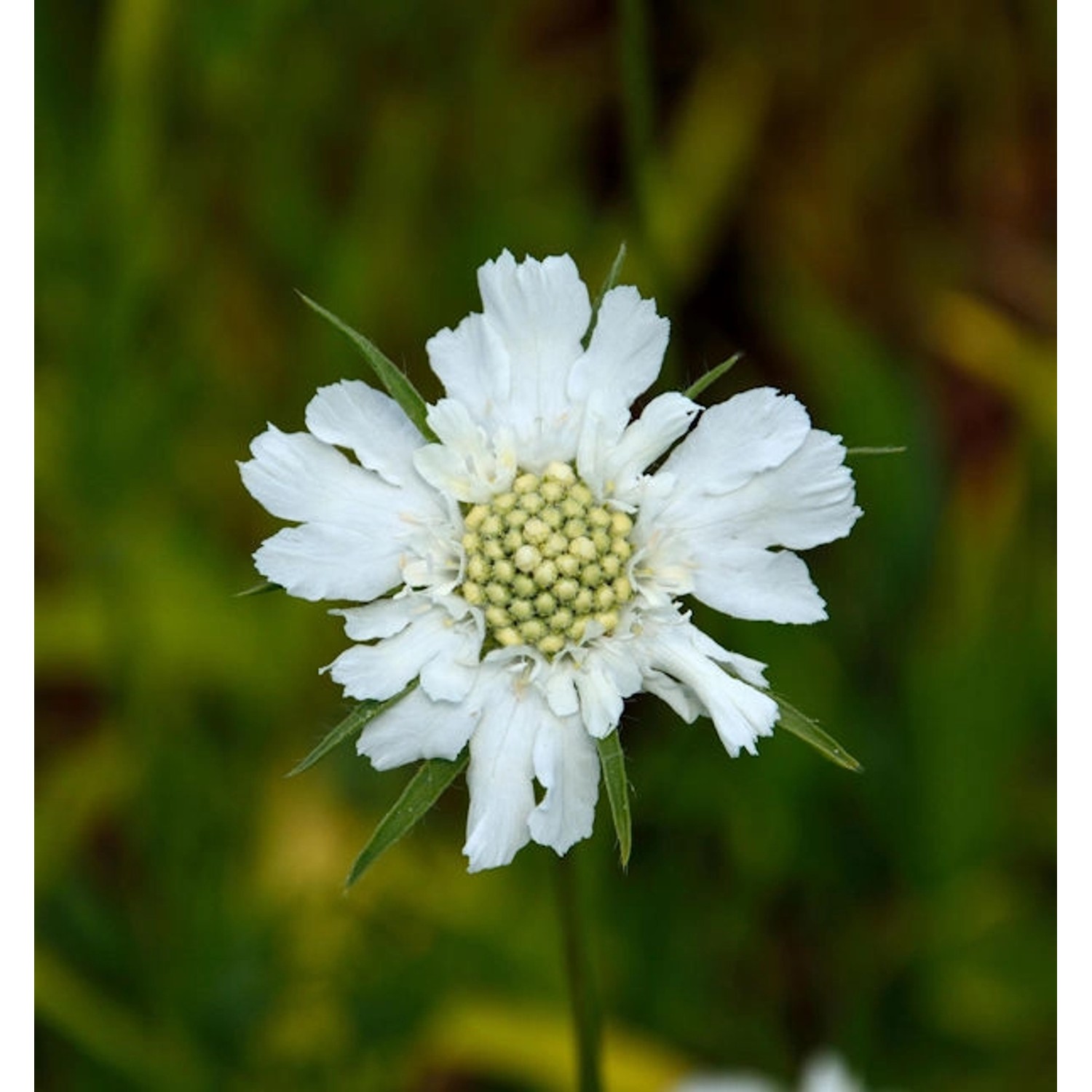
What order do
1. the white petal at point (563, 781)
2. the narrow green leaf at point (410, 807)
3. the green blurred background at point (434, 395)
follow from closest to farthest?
the narrow green leaf at point (410, 807) → the white petal at point (563, 781) → the green blurred background at point (434, 395)

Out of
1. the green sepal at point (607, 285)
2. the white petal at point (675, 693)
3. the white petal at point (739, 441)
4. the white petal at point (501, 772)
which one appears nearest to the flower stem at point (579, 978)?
Answer: the white petal at point (501, 772)

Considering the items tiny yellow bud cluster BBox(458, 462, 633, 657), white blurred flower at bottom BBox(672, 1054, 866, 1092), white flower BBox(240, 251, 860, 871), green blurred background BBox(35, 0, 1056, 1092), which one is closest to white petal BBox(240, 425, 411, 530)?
white flower BBox(240, 251, 860, 871)

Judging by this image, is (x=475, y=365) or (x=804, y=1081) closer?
(x=475, y=365)

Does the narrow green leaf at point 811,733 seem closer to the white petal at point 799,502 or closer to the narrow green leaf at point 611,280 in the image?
the white petal at point 799,502

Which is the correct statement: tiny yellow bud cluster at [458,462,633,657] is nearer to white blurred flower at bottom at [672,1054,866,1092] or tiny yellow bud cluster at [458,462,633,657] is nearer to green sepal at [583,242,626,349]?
green sepal at [583,242,626,349]

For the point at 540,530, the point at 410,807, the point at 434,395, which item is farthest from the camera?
the point at 434,395

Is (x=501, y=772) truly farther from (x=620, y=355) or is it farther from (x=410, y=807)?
(x=620, y=355)

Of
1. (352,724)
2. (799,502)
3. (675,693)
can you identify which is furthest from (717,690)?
(352,724)
